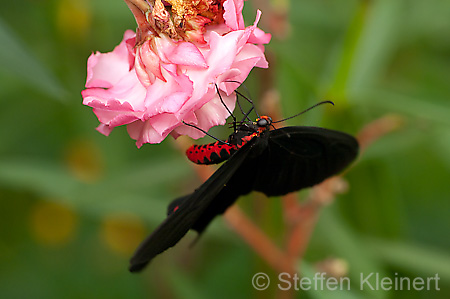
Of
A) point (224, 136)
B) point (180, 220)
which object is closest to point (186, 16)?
point (180, 220)

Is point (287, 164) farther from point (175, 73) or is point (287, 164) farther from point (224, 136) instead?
point (224, 136)

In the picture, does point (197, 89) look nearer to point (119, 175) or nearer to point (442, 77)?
point (119, 175)

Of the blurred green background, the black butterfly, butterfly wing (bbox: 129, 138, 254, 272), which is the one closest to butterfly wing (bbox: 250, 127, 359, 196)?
the black butterfly

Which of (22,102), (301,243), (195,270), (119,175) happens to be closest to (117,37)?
(22,102)

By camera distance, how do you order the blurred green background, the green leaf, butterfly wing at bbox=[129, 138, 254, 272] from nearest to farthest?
butterfly wing at bbox=[129, 138, 254, 272]
the green leaf
the blurred green background

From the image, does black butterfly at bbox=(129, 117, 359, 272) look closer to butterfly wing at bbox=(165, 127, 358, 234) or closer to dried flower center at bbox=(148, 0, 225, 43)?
butterfly wing at bbox=(165, 127, 358, 234)
